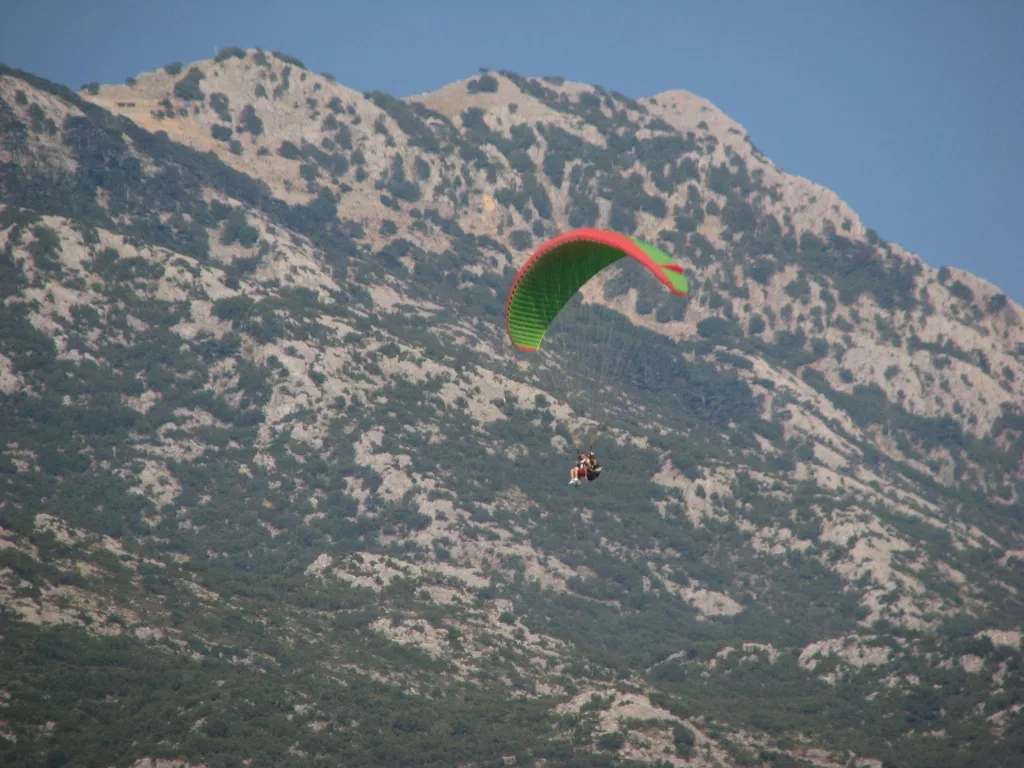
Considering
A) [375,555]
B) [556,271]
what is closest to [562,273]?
[556,271]

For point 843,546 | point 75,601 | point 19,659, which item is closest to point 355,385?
point 843,546

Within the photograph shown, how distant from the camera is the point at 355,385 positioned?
567 ft

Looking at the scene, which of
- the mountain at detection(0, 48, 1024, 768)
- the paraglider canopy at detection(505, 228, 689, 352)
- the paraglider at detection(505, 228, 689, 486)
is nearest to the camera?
the paraglider at detection(505, 228, 689, 486)

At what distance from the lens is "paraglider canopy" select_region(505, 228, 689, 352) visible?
73.7 meters

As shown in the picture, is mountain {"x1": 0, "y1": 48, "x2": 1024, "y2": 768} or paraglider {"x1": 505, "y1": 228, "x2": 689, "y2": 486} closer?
paraglider {"x1": 505, "y1": 228, "x2": 689, "y2": 486}

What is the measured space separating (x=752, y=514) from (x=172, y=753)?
91384 millimetres

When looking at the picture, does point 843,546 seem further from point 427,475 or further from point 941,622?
point 427,475

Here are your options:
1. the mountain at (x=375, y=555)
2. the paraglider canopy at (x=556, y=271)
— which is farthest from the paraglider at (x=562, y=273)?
the mountain at (x=375, y=555)

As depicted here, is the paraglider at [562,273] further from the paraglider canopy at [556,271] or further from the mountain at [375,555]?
the mountain at [375,555]

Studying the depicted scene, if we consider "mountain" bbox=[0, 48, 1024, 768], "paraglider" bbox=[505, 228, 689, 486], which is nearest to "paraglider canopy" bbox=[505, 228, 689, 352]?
"paraglider" bbox=[505, 228, 689, 486]

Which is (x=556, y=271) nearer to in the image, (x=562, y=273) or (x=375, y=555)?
(x=562, y=273)

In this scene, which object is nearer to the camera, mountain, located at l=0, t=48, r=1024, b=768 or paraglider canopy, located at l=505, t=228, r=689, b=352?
paraglider canopy, located at l=505, t=228, r=689, b=352

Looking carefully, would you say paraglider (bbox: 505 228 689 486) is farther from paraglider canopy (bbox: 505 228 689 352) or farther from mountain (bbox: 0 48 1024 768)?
mountain (bbox: 0 48 1024 768)

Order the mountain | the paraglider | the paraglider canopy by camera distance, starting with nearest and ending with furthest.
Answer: the paraglider
the paraglider canopy
the mountain
